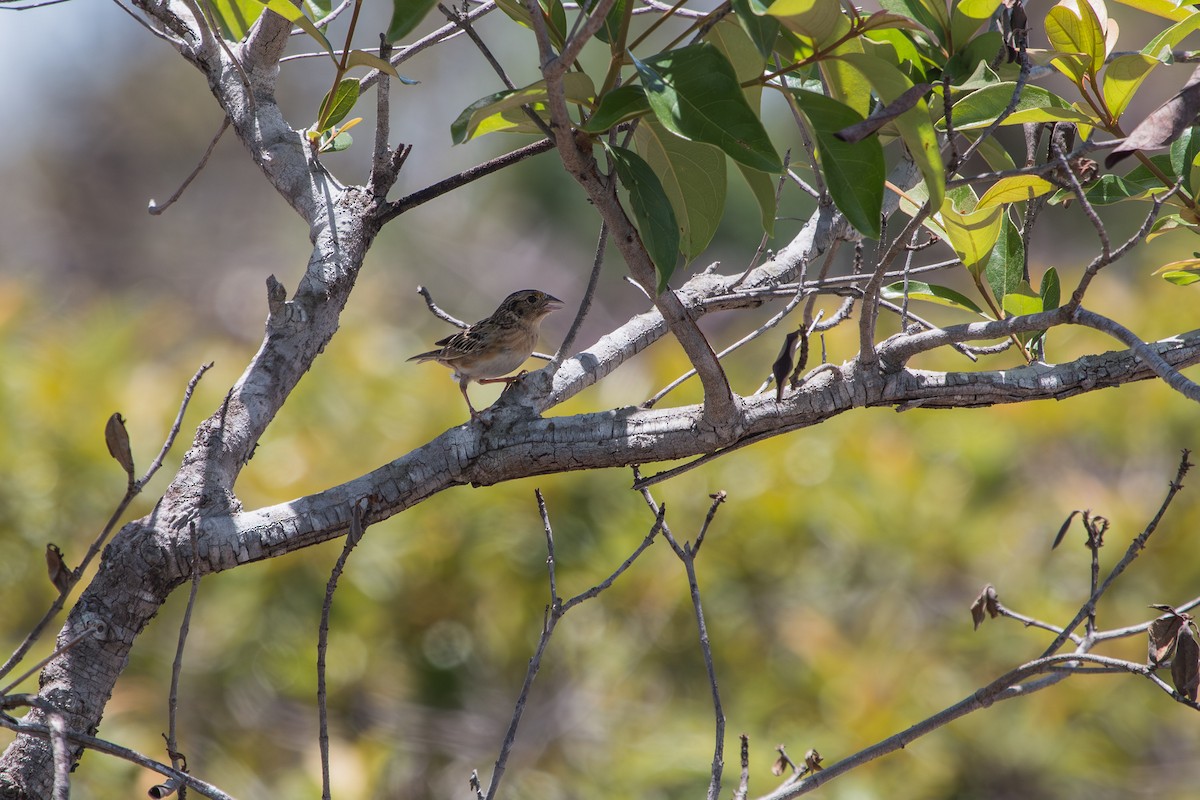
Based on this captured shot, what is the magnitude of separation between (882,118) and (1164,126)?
47 cm

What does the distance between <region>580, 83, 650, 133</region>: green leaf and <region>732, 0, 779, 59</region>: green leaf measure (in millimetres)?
184

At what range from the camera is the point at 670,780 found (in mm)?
4578

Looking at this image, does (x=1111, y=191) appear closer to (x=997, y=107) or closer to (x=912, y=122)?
(x=997, y=107)

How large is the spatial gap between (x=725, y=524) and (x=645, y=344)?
300 cm

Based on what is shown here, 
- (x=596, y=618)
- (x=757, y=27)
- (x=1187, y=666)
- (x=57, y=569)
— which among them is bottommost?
(x=1187, y=666)

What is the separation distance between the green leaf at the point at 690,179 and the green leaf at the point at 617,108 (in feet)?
0.91

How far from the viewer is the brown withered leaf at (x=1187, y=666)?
6.02ft

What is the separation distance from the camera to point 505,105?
1.48 meters

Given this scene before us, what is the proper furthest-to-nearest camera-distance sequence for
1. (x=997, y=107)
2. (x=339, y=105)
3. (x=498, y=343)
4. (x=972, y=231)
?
(x=498, y=343), (x=339, y=105), (x=972, y=231), (x=997, y=107)

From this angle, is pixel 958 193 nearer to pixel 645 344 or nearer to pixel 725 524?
pixel 645 344

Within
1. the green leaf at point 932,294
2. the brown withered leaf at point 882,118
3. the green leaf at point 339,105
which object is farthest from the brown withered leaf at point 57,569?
the green leaf at point 932,294

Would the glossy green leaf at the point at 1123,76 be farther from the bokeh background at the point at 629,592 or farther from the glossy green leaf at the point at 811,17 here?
the bokeh background at the point at 629,592

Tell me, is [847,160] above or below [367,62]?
below

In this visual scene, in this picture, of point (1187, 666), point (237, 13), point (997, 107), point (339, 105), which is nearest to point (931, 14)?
point (997, 107)
